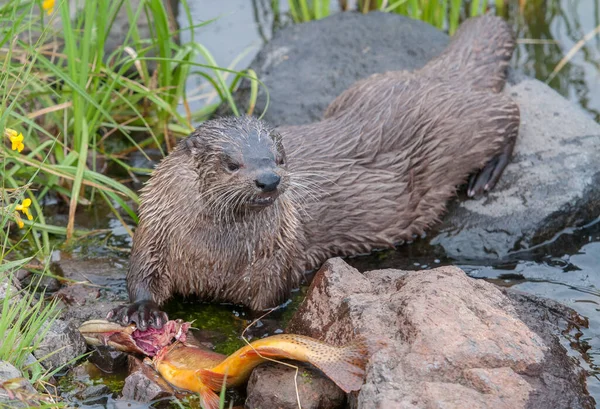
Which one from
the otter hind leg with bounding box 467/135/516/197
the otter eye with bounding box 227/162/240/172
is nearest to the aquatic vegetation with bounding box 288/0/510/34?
the otter hind leg with bounding box 467/135/516/197

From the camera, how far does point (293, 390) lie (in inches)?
123

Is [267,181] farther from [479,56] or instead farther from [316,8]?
[316,8]

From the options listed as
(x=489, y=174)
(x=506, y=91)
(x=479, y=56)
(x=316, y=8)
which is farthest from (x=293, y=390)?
(x=316, y=8)

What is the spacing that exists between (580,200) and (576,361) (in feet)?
4.52

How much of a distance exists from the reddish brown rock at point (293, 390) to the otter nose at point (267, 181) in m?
0.69

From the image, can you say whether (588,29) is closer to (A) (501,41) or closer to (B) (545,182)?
(A) (501,41)

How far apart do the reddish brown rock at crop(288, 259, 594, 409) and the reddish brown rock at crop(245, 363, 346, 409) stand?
0.37 ft

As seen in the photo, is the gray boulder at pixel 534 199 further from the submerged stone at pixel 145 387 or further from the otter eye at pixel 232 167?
the submerged stone at pixel 145 387

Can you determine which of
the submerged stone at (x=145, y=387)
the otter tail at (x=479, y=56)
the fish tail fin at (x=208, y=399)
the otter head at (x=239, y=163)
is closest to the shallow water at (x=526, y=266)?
the submerged stone at (x=145, y=387)

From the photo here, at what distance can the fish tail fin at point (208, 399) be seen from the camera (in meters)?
3.13

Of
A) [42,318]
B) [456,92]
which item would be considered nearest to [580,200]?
[456,92]

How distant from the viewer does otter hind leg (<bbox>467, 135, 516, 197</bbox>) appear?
15.9 feet

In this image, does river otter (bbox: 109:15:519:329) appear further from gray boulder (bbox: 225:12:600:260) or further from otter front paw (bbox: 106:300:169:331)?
gray boulder (bbox: 225:12:600:260)

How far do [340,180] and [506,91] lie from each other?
138cm
